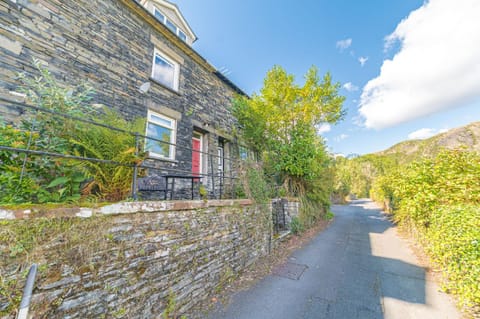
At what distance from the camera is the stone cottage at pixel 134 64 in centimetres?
372

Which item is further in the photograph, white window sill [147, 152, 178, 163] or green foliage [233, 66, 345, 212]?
green foliage [233, 66, 345, 212]

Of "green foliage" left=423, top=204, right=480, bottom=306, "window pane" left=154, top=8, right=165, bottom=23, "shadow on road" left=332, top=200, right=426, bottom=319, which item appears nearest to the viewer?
"green foliage" left=423, top=204, right=480, bottom=306

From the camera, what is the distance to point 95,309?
1.94 meters

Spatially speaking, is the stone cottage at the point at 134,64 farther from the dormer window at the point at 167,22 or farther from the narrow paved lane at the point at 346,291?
the narrow paved lane at the point at 346,291

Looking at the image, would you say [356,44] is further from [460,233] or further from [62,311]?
[62,311]

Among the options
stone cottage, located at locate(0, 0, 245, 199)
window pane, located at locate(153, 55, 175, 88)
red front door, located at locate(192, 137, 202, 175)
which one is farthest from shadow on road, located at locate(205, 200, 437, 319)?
window pane, located at locate(153, 55, 175, 88)

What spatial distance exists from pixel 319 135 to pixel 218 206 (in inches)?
309

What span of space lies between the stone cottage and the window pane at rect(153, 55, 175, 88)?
0.04 meters

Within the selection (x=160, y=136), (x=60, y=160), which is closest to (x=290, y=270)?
(x=60, y=160)

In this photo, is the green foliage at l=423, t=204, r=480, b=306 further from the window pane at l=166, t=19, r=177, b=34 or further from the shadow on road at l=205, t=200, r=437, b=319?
the window pane at l=166, t=19, r=177, b=34

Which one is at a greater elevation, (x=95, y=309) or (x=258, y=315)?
(x=95, y=309)

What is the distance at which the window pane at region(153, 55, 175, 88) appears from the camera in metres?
6.21

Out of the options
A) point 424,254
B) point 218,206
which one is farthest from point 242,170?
point 424,254

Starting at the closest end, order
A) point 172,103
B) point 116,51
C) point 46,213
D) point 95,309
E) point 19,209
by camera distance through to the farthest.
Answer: point 19,209
point 46,213
point 95,309
point 116,51
point 172,103
